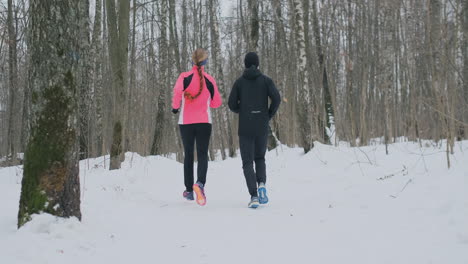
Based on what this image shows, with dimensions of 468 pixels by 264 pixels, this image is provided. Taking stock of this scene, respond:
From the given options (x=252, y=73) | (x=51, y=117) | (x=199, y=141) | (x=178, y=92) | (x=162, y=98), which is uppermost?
(x=162, y=98)

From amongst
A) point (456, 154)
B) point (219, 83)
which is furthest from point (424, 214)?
point (219, 83)

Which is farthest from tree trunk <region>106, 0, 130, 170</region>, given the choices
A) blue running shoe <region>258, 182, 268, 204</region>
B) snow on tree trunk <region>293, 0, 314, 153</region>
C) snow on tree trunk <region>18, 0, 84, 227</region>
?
snow on tree trunk <region>18, 0, 84, 227</region>

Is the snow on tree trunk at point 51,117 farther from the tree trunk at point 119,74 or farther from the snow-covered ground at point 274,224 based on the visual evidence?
the tree trunk at point 119,74

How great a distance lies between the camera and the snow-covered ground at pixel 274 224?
2729mm

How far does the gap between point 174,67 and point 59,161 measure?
41.3ft

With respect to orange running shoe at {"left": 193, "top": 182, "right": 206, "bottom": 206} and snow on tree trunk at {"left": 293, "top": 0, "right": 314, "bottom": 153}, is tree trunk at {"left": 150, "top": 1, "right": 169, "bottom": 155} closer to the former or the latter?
snow on tree trunk at {"left": 293, "top": 0, "right": 314, "bottom": 153}

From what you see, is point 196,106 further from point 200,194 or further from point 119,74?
point 119,74

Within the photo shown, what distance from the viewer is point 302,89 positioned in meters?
9.36

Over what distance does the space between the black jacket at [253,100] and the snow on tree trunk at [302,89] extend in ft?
14.0

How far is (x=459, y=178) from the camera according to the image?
3.95 m

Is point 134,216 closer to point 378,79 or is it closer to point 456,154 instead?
point 456,154

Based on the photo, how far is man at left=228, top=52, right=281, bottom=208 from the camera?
4988 mm

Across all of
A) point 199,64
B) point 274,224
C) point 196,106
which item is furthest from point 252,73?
point 274,224

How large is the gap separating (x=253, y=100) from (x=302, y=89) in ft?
15.1
